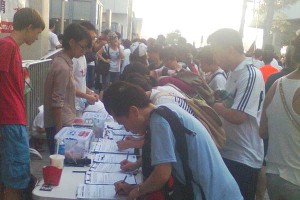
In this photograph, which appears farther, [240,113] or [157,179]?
[240,113]

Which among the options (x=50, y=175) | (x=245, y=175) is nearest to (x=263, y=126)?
(x=245, y=175)

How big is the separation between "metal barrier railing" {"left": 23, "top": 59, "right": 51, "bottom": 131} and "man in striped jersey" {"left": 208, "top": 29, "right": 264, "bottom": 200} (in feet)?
9.96

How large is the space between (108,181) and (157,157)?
2.44 ft

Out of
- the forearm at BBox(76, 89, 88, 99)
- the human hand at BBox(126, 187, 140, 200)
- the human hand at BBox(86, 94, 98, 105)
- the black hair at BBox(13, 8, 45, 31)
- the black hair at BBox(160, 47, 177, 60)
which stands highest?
the black hair at BBox(13, 8, 45, 31)

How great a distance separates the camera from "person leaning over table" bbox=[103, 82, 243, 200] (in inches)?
86.1

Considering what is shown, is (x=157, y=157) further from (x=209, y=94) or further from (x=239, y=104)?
(x=209, y=94)

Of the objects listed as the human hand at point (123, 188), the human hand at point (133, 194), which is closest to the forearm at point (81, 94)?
the human hand at point (123, 188)

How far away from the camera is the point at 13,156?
11.4 ft

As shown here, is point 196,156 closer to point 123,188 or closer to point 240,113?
point 123,188

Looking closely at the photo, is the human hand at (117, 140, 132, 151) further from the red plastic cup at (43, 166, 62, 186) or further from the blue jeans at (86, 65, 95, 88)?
the blue jeans at (86, 65, 95, 88)

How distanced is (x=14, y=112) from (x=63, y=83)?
23.7 inches

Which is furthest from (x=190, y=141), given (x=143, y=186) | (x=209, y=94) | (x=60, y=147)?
(x=209, y=94)

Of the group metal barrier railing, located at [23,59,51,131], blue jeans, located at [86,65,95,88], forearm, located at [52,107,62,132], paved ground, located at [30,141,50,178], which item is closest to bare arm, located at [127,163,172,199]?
forearm, located at [52,107,62,132]

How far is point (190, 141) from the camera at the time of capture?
2.24 metres
